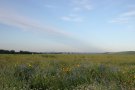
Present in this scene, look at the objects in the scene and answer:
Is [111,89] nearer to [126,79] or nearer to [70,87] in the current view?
[70,87]

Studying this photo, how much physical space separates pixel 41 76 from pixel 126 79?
2.41 metres

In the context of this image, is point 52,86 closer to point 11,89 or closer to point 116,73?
point 11,89

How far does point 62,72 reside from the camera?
9.07 metres

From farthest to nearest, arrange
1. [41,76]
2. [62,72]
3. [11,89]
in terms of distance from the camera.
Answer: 1. [62,72]
2. [41,76]
3. [11,89]

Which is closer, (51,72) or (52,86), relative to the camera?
(52,86)

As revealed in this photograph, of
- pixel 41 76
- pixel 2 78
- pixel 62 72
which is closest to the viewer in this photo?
pixel 2 78

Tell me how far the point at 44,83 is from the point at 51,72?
5.15 ft

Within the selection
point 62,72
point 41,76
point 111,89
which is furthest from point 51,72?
point 111,89

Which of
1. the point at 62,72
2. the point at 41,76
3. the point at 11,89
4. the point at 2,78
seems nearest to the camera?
the point at 11,89

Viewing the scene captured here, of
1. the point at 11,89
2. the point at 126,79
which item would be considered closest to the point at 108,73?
the point at 126,79

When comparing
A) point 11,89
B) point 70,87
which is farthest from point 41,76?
point 11,89

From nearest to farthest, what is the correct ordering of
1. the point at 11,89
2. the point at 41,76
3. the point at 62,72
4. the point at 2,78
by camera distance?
the point at 11,89 → the point at 2,78 → the point at 41,76 → the point at 62,72

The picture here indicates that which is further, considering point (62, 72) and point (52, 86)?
point (62, 72)

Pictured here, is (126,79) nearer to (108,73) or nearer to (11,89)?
(108,73)
